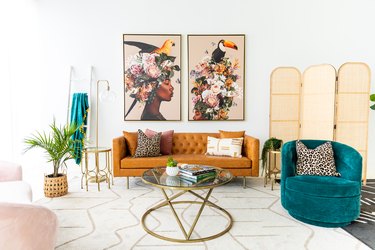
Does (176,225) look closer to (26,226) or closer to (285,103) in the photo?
(26,226)

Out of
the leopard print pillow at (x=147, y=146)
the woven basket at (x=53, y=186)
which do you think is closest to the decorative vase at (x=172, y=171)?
the leopard print pillow at (x=147, y=146)

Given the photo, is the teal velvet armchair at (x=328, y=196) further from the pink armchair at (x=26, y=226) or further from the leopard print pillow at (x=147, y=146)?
the pink armchair at (x=26, y=226)

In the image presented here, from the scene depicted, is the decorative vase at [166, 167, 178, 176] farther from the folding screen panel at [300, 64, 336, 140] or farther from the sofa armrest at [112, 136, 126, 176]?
the folding screen panel at [300, 64, 336, 140]

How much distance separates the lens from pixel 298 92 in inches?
181

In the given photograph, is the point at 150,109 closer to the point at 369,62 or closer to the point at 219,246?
the point at 219,246

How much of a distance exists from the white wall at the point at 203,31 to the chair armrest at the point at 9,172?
2.13 metres

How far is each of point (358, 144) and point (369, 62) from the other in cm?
149

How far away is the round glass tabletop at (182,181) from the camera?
2.54 meters

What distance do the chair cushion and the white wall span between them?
220 centimetres

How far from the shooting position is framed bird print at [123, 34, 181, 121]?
4.71 meters

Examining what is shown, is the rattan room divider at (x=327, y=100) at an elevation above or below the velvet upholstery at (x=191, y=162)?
Result: above

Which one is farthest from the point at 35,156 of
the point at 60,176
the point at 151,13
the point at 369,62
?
the point at 369,62

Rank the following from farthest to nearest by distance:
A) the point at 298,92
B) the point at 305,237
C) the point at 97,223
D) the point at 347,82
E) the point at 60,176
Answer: the point at 298,92 < the point at 347,82 < the point at 60,176 < the point at 97,223 < the point at 305,237

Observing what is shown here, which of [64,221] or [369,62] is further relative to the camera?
[369,62]
